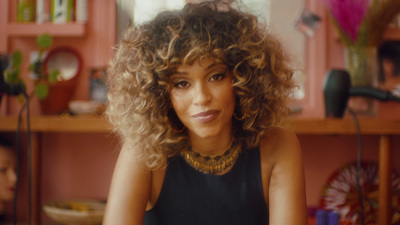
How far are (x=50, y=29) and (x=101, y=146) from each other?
618 mm

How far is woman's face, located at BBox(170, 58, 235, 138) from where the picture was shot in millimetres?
884

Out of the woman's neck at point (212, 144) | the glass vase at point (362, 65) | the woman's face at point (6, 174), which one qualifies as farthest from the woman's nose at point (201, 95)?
the woman's face at point (6, 174)

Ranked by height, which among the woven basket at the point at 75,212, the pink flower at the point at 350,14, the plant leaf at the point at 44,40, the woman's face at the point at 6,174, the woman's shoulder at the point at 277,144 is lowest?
the woven basket at the point at 75,212

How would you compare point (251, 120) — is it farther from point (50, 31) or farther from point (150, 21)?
point (50, 31)

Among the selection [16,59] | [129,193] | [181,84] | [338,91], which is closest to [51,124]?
[16,59]

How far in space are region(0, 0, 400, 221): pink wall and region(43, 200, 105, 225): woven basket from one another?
240 mm

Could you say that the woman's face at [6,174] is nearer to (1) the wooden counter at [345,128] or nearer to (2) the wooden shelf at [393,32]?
(1) the wooden counter at [345,128]

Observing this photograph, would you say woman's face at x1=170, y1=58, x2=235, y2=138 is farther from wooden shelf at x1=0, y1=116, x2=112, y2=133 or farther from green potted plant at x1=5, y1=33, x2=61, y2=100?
green potted plant at x1=5, y1=33, x2=61, y2=100

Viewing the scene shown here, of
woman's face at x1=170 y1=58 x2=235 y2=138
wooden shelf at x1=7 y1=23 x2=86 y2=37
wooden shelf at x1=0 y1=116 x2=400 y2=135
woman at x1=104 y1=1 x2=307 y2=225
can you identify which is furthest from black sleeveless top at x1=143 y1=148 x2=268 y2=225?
wooden shelf at x1=7 y1=23 x2=86 y2=37

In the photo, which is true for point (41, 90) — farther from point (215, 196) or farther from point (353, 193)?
point (353, 193)

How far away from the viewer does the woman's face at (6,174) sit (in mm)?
1902

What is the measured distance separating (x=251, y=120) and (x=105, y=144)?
1305 millimetres

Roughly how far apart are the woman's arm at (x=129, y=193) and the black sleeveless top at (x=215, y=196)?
0.20 ft

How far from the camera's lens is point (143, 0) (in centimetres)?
206
